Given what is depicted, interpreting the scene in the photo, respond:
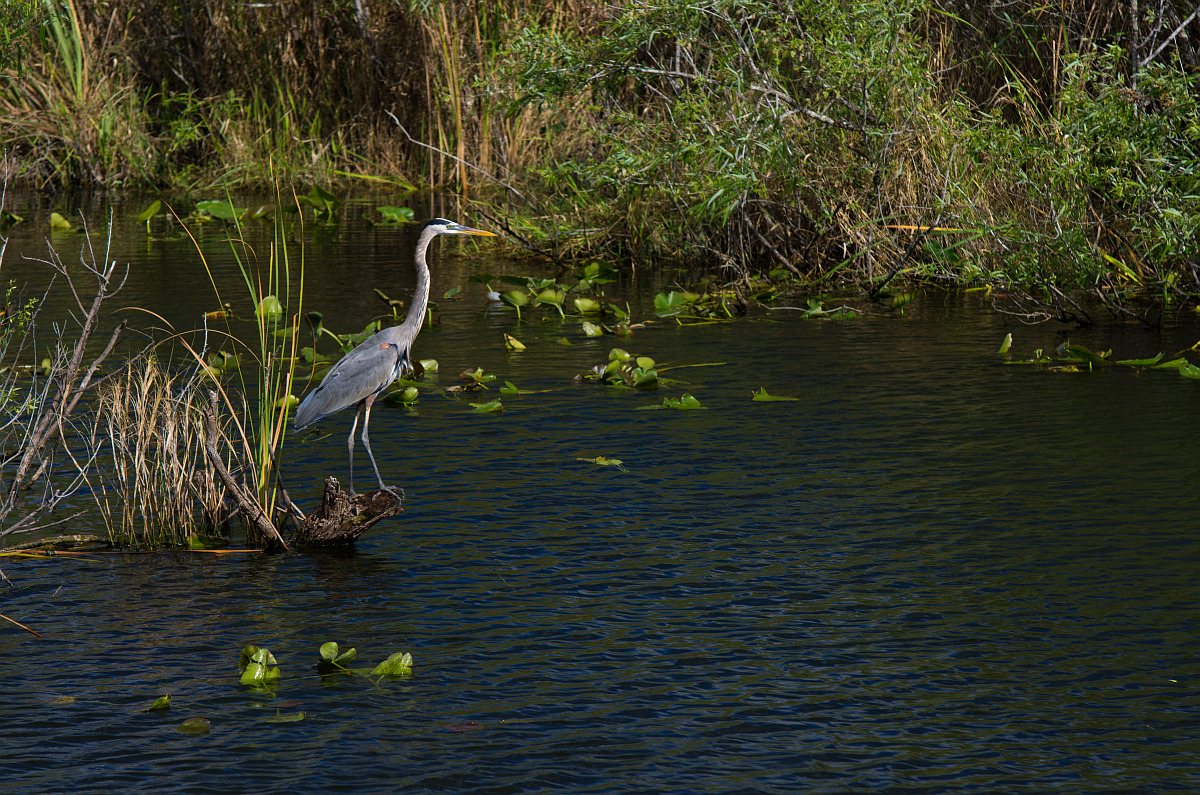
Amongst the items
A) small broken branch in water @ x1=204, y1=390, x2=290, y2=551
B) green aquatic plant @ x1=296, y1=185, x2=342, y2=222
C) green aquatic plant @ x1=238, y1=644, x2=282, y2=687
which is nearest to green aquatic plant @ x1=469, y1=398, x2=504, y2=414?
small broken branch in water @ x1=204, y1=390, x2=290, y2=551

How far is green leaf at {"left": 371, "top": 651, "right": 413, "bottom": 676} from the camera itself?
16.2 feet

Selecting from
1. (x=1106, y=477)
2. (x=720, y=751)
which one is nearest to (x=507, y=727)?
(x=720, y=751)

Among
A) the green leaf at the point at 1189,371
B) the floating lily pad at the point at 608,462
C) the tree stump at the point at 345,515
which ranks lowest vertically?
the tree stump at the point at 345,515

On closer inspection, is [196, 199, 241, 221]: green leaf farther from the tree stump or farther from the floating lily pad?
the tree stump

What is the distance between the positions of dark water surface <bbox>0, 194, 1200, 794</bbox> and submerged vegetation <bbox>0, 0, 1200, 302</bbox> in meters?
1.97

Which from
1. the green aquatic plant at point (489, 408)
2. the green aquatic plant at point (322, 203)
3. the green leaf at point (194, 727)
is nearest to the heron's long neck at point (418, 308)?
the green aquatic plant at point (489, 408)

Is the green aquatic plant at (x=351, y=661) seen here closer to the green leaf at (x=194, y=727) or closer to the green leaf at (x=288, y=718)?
the green leaf at (x=288, y=718)

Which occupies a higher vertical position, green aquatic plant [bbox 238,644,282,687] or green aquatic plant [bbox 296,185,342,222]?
green aquatic plant [bbox 296,185,342,222]

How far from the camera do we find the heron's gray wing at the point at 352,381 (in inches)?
293

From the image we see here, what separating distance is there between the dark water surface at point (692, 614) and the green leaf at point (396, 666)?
0.05 metres

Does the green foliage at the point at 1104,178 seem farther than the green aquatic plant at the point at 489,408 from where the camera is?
Yes

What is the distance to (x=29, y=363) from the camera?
9.95 m

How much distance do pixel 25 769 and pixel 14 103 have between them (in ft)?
59.6

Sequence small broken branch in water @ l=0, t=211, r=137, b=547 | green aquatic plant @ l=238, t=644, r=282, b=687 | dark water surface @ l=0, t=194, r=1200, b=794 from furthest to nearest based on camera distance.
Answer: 1. small broken branch in water @ l=0, t=211, r=137, b=547
2. green aquatic plant @ l=238, t=644, r=282, b=687
3. dark water surface @ l=0, t=194, r=1200, b=794
